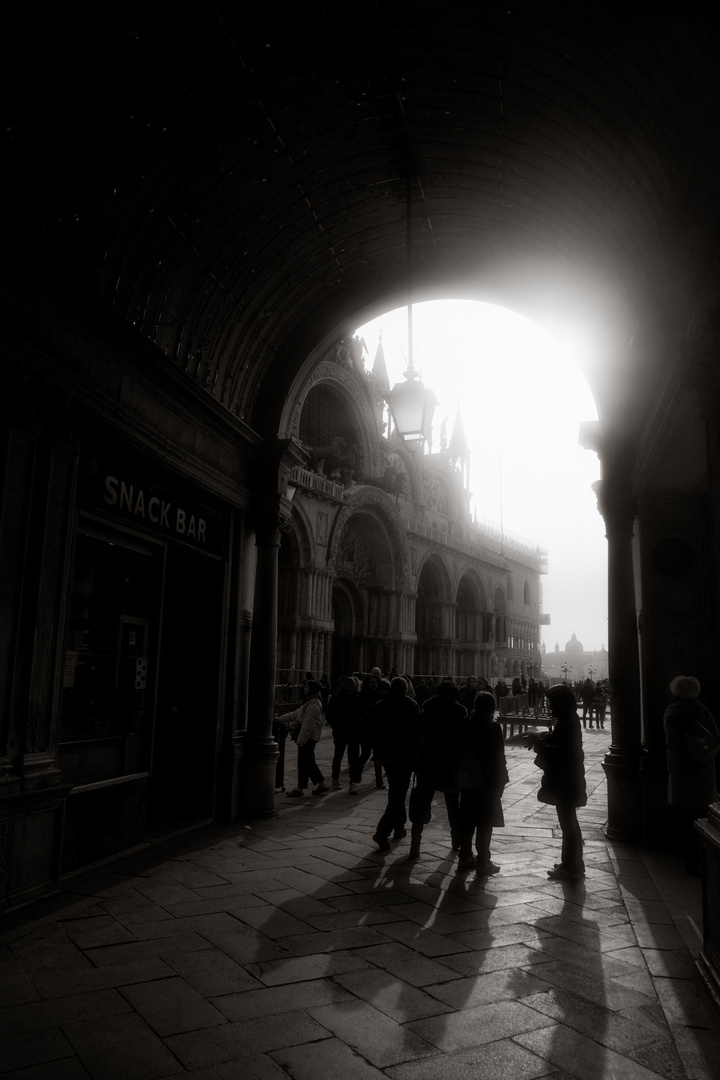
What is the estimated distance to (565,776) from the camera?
18.9 ft

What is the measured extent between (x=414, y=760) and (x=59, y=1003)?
3.86 m

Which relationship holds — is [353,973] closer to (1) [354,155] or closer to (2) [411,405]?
(2) [411,405]

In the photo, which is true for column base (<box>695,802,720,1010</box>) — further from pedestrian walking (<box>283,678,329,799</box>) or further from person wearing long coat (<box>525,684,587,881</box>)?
pedestrian walking (<box>283,678,329,799</box>)

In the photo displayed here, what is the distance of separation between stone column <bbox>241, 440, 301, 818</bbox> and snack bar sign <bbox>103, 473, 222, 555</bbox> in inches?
26.6

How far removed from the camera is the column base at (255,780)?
772 cm

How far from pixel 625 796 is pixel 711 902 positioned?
3653 mm

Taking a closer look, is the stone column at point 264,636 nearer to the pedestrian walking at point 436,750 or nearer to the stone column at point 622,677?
the pedestrian walking at point 436,750

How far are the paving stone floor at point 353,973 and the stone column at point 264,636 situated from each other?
63.5 inches

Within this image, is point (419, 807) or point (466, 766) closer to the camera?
point (466, 766)

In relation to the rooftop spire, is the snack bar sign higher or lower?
lower

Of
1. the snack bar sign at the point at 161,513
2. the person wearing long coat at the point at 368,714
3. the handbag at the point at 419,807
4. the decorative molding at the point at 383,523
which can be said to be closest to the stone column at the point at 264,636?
the snack bar sign at the point at 161,513

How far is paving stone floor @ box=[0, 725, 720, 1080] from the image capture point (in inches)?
111

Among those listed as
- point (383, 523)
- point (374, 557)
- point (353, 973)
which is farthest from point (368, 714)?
point (374, 557)

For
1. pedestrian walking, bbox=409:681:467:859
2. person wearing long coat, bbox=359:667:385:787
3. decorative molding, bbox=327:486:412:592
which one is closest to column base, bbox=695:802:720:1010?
pedestrian walking, bbox=409:681:467:859
